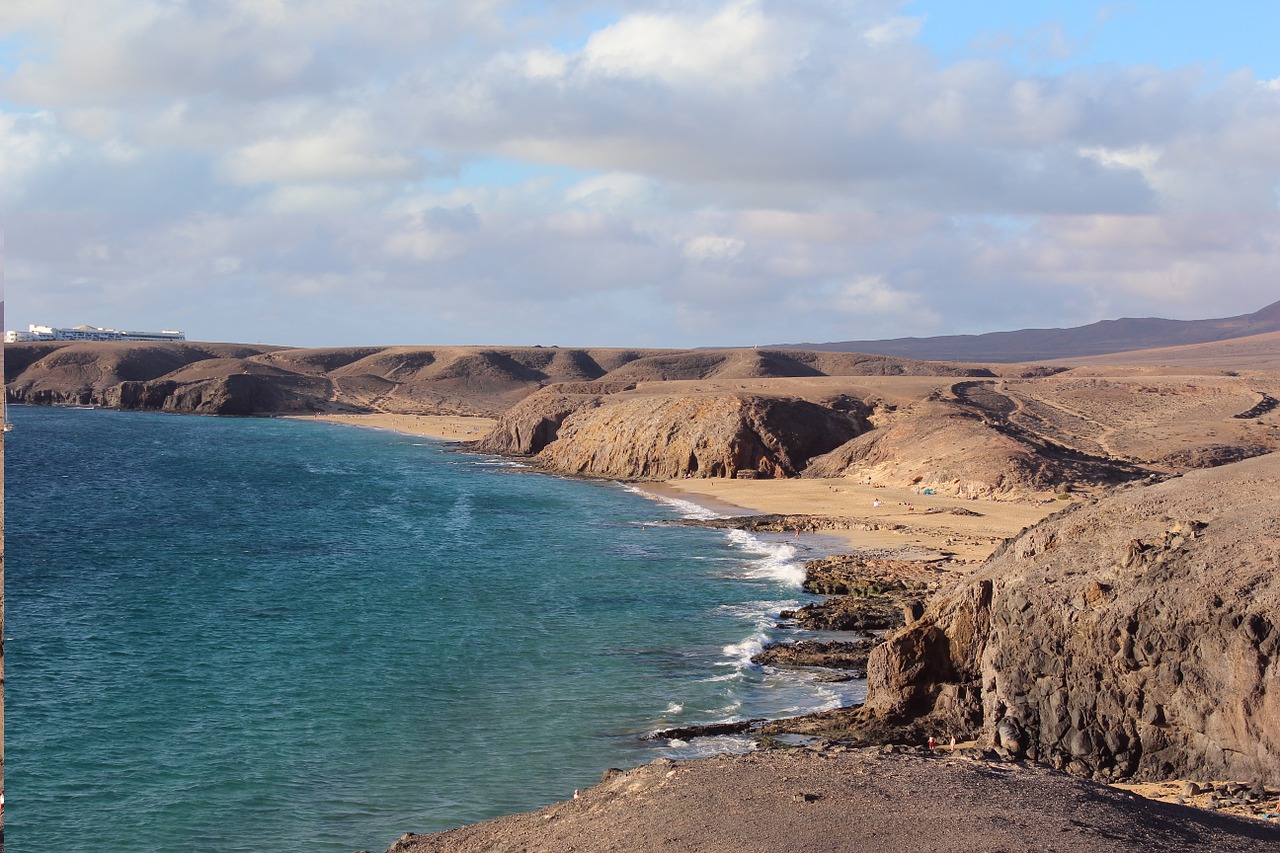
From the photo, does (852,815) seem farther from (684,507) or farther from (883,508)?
(684,507)

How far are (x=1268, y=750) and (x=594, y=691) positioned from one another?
15.3 metres

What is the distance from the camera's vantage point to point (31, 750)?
23.9m

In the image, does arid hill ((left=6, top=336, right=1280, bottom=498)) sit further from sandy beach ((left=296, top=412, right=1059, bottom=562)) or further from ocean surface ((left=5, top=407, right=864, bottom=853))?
ocean surface ((left=5, top=407, right=864, bottom=853))

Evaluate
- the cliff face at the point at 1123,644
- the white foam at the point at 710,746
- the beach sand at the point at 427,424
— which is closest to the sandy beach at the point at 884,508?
the cliff face at the point at 1123,644

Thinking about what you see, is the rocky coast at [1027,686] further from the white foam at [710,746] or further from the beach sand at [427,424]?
the beach sand at [427,424]

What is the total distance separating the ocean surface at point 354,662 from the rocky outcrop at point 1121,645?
12.3 ft

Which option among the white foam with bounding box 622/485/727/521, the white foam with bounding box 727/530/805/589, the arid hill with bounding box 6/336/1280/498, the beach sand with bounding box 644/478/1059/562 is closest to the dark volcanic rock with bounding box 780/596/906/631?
the white foam with bounding box 727/530/805/589

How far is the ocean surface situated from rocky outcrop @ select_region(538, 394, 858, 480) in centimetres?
1176

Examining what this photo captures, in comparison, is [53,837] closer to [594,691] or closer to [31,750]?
[31,750]

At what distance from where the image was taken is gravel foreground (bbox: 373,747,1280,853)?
46.4 feet

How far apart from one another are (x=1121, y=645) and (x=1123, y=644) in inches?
1.9

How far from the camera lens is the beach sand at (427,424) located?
424 feet

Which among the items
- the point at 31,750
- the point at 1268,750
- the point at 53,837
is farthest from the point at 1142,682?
the point at 31,750

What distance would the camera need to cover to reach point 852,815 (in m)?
15.0
